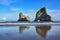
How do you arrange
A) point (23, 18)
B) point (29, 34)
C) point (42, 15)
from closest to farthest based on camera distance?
point (29, 34), point (23, 18), point (42, 15)

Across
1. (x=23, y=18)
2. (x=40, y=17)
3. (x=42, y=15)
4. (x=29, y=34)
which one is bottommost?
(x=29, y=34)

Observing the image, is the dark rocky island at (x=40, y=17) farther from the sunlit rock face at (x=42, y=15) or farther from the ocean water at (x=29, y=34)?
the ocean water at (x=29, y=34)

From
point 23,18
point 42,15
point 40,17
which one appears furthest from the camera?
point 42,15

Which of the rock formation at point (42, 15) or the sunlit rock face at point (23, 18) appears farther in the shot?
the rock formation at point (42, 15)

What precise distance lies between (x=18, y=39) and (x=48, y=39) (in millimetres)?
1115

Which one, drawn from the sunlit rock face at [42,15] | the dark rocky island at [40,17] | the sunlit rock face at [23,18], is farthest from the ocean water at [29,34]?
the sunlit rock face at [42,15]

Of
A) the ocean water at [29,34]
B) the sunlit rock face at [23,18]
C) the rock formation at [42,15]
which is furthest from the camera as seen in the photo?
the rock formation at [42,15]

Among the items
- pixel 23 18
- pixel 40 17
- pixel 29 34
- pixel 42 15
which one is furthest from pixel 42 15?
pixel 29 34

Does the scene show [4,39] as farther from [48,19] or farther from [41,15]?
[41,15]

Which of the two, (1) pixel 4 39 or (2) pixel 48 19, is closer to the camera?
(1) pixel 4 39

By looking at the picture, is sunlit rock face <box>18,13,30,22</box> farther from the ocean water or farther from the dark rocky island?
the ocean water

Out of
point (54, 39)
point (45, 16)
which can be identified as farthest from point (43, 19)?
point (54, 39)

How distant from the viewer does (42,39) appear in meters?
4.99

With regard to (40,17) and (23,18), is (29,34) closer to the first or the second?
(23,18)
